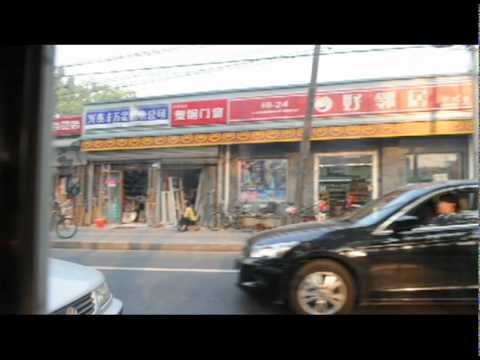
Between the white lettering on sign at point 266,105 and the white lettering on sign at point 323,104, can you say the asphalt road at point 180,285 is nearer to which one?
the white lettering on sign at point 266,105

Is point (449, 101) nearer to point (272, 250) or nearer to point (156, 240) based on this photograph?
point (272, 250)

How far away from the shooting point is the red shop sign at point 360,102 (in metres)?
9.33

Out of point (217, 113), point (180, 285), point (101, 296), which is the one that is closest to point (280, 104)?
point (217, 113)

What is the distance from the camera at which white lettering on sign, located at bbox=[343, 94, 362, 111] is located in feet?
32.6

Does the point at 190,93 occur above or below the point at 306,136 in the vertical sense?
above

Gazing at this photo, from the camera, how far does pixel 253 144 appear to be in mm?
10891

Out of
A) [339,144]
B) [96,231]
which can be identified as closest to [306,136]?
[339,144]

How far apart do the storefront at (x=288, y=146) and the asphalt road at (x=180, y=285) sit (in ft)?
12.7

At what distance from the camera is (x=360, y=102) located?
992 cm

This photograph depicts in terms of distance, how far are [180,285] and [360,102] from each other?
25.1 feet

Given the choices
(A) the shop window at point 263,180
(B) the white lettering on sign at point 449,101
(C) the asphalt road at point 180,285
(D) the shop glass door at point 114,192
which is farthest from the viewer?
(D) the shop glass door at point 114,192

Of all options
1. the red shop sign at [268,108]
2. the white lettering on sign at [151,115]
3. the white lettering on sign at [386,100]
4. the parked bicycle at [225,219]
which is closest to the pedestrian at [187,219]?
the parked bicycle at [225,219]
